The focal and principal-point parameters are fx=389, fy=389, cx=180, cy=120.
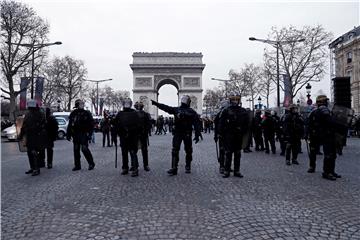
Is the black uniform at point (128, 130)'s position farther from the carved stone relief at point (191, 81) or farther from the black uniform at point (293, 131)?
the carved stone relief at point (191, 81)

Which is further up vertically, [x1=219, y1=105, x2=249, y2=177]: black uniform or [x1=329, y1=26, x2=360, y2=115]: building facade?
[x1=329, y1=26, x2=360, y2=115]: building facade

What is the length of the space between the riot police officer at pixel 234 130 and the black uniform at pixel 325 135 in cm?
156

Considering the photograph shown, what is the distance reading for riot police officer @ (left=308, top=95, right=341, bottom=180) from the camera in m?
8.22

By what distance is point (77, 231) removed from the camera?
14.9ft

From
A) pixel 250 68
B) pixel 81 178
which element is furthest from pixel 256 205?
pixel 250 68

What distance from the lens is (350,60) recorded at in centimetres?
6188

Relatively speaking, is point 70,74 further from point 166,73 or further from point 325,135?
point 325,135

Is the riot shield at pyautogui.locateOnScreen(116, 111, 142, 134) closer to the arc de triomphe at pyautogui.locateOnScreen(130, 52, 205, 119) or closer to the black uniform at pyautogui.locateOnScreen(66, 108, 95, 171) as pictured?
the black uniform at pyautogui.locateOnScreen(66, 108, 95, 171)

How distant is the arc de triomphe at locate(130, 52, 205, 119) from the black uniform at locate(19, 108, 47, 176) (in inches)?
2112

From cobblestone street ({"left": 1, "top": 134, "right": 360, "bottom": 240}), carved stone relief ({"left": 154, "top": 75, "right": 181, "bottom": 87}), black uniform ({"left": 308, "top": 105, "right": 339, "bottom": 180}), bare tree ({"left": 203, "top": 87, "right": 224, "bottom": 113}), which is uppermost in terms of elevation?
carved stone relief ({"left": 154, "top": 75, "right": 181, "bottom": 87})

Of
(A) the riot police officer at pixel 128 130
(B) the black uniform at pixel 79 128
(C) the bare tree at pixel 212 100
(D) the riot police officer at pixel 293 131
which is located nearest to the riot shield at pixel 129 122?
(A) the riot police officer at pixel 128 130

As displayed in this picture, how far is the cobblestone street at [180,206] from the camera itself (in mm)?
4520

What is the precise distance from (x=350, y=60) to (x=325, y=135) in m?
59.5

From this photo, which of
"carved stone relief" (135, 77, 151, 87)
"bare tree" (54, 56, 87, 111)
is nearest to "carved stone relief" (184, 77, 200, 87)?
"carved stone relief" (135, 77, 151, 87)
